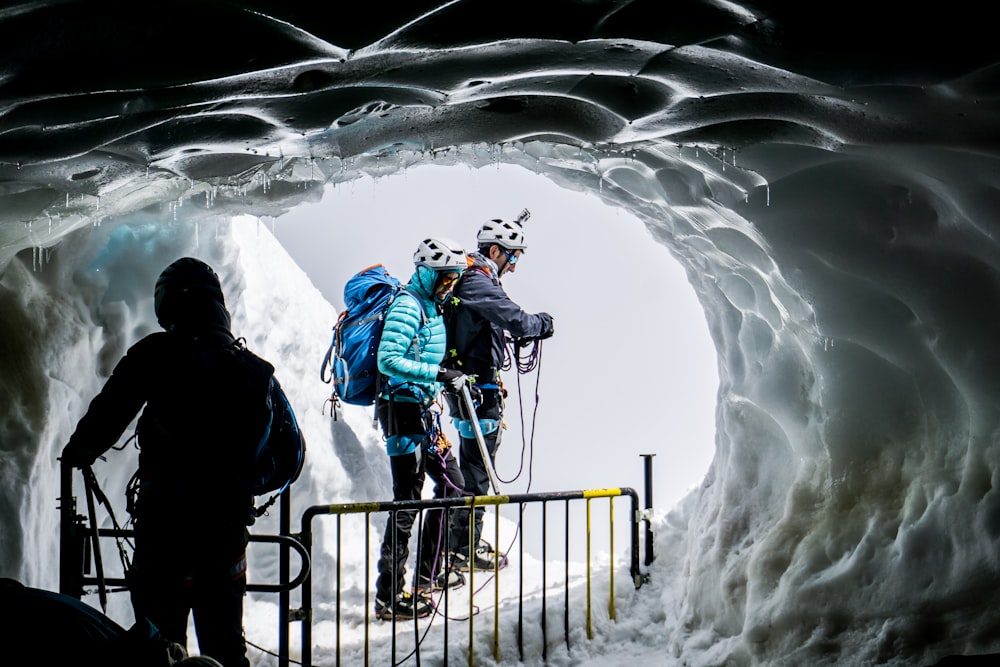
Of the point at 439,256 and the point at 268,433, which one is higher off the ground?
the point at 439,256

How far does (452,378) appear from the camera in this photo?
5887mm

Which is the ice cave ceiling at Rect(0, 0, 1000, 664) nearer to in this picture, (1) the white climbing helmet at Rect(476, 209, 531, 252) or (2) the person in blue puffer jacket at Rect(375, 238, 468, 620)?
(1) the white climbing helmet at Rect(476, 209, 531, 252)

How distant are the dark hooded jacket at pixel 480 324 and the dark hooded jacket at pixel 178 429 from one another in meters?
2.78

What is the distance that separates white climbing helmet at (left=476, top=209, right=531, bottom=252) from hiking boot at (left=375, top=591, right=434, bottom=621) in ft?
8.68

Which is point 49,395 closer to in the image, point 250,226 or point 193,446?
point 193,446

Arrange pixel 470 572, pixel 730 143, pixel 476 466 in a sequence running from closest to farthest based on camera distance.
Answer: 1. pixel 730 143
2. pixel 470 572
3. pixel 476 466

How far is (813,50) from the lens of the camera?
305 centimetres

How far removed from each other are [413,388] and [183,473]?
2.31 m

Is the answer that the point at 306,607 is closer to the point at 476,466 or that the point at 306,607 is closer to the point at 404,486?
the point at 404,486

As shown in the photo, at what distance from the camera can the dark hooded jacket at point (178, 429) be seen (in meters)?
3.42

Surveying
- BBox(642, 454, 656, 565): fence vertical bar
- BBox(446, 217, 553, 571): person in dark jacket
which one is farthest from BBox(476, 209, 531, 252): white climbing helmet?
BBox(642, 454, 656, 565): fence vertical bar

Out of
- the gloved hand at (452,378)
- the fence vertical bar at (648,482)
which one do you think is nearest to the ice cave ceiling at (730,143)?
the fence vertical bar at (648,482)

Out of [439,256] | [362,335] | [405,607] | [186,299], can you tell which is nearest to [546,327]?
[439,256]

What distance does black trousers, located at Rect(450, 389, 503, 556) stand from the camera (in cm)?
625
